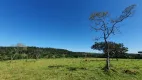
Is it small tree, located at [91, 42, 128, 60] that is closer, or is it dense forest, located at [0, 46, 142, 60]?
small tree, located at [91, 42, 128, 60]

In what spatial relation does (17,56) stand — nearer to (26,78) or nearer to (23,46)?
(23,46)

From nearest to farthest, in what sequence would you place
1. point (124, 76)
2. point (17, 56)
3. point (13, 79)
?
point (13, 79) → point (124, 76) → point (17, 56)

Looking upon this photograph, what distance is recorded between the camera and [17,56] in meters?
98.6

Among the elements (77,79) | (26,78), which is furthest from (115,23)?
(26,78)

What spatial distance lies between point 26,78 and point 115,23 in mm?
18193

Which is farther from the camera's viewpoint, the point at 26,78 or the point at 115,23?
the point at 115,23

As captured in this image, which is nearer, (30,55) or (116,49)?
(116,49)

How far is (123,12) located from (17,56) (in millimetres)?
85239

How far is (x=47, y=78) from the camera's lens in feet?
58.9

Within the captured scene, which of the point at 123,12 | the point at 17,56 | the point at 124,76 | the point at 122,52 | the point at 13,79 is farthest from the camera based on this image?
the point at 17,56

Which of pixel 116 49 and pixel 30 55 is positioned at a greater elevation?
pixel 116 49

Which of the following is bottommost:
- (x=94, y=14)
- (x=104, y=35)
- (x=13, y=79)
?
(x=13, y=79)

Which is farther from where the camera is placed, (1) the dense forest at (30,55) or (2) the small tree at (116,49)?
(1) the dense forest at (30,55)

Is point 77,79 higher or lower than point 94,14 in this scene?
lower
